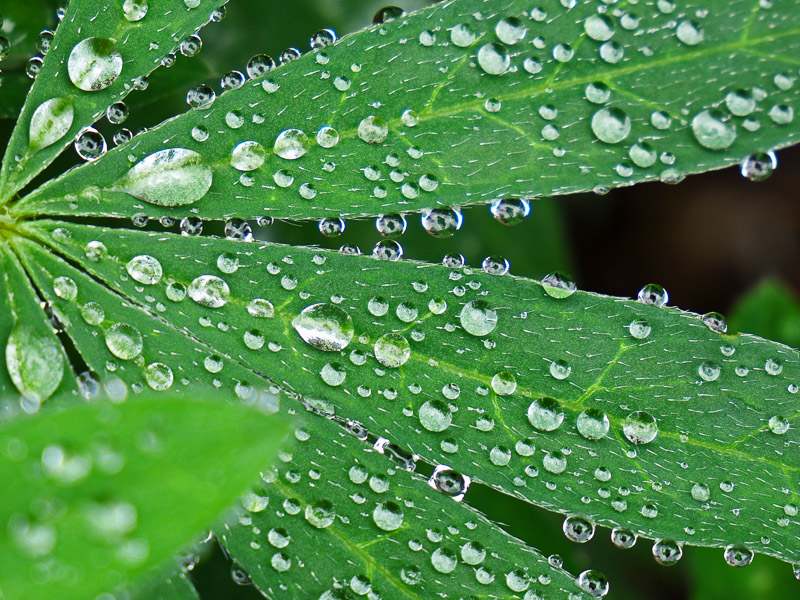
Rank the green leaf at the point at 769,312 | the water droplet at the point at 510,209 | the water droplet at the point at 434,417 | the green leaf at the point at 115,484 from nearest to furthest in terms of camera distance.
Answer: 1. the green leaf at the point at 115,484
2. the water droplet at the point at 434,417
3. the water droplet at the point at 510,209
4. the green leaf at the point at 769,312

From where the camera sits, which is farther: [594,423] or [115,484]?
[594,423]

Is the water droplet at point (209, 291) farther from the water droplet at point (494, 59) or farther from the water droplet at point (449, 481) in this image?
the water droplet at point (494, 59)

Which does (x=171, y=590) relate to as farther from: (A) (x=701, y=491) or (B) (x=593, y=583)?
(A) (x=701, y=491)

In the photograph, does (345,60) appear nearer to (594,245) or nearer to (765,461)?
(765,461)

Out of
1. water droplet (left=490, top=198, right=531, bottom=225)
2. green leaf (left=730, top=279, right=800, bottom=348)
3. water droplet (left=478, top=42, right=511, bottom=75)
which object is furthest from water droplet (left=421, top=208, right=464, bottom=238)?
green leaf (left=730, top=279, right=800, bottom=348)

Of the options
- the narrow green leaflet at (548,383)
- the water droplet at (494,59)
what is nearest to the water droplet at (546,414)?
the narrow green leaflet at (548,383)

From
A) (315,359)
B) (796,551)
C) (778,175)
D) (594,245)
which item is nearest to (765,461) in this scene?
(796,551)

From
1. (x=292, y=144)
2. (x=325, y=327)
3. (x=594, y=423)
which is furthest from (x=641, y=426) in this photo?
(x=292, y=144)
